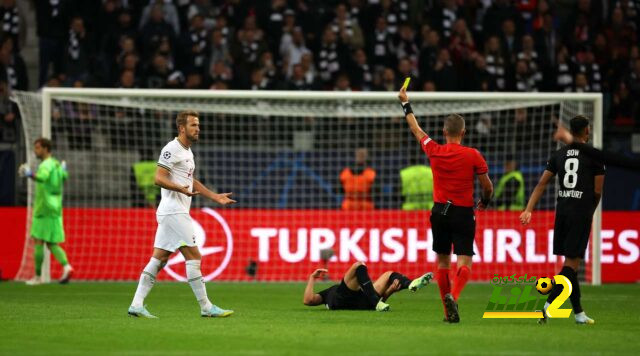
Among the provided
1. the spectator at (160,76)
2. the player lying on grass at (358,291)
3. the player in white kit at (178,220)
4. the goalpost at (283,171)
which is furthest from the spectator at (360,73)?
the player in white kit at (178,220)

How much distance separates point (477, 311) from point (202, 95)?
739cm

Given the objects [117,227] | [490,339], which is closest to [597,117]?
[117,227]

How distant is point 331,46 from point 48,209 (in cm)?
→ 789

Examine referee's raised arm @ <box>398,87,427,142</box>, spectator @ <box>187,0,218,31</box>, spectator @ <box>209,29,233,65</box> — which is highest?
spectator @ <box>187,0,218,31</box>

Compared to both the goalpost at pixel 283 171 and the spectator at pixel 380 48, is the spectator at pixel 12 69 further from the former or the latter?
the spectator at pixel 380 48

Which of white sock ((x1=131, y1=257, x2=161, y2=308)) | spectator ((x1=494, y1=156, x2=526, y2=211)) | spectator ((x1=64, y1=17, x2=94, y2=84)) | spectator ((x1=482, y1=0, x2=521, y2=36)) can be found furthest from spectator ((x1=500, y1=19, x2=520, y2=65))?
white sock ((x1=131, y1=257, x2=161, y2=308))

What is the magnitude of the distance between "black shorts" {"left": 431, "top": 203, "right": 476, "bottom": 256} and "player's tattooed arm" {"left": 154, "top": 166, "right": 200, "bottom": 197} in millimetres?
2383

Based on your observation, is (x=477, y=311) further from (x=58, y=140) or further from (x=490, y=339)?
(x=58, y=140)

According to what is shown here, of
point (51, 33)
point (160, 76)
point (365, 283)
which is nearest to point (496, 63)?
point (160, 76)

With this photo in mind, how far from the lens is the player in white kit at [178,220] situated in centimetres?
1170

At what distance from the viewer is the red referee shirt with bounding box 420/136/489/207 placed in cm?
1120

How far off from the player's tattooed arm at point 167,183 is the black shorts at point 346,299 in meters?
2.35

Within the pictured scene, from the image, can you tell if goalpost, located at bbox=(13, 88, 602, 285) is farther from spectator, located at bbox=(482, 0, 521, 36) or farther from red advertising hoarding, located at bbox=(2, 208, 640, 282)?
spectator, located at bbox=(482, 0, 521, 36)

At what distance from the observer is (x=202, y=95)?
18.9 meters
